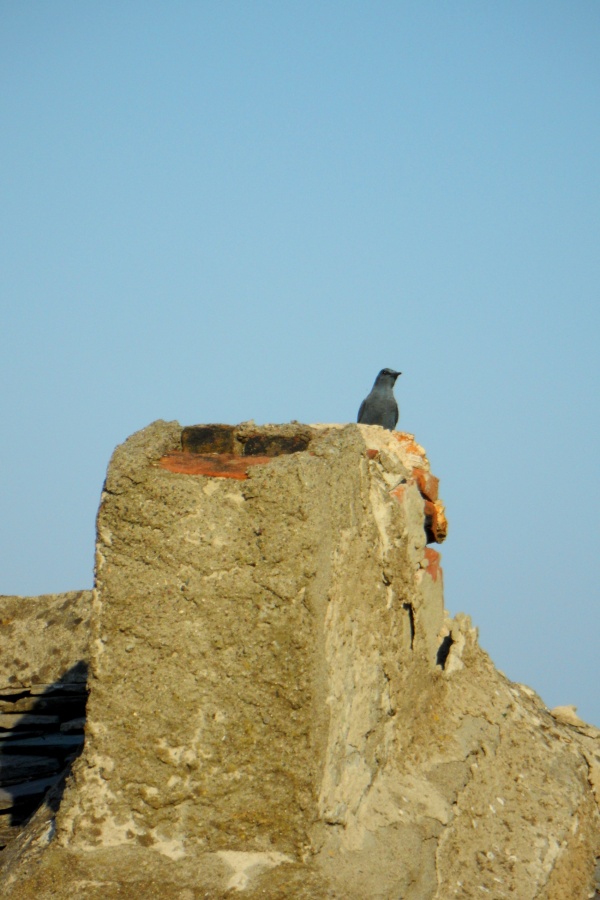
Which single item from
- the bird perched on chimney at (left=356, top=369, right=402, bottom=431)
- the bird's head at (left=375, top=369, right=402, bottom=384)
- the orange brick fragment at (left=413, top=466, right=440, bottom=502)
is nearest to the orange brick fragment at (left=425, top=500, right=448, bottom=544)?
the orange brick fragment at (left=413, top=466, right=440, bottom=502)

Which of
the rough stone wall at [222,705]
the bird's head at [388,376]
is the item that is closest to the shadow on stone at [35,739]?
the rough stone wall at [222,705]

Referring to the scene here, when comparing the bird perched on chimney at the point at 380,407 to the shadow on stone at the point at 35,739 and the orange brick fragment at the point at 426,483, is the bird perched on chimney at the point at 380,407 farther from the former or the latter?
the shadow on stone at the point at 35,739

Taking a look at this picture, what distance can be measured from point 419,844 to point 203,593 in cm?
112

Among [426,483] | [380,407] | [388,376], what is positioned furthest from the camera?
[388,376]

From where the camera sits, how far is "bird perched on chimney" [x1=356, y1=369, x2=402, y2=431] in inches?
222

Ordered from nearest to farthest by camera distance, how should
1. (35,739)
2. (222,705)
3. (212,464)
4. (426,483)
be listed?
1. (222,705)
2. (212,464)
3. (426,483)
4. (35,739)

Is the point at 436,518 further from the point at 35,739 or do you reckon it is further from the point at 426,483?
the point at 35,739

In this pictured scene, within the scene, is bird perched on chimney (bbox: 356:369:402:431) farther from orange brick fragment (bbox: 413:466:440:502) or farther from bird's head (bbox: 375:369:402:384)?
orange brick fragment (bbox: 413:466:440:502)

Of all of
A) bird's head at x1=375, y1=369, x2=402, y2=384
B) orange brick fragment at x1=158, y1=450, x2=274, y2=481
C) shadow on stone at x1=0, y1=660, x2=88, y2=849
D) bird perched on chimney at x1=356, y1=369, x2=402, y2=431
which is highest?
bird's head at x1=375, y1=369, x2=402, y2=384

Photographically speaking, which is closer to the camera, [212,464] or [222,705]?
[222,705]

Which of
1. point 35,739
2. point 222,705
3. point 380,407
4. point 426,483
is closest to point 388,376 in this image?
point 380,407

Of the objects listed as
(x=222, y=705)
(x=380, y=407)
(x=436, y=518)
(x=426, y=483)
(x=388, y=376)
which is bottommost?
(x=222, y=705)

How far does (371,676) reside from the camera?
350 centimetres

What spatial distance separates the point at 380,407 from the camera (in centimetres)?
565
